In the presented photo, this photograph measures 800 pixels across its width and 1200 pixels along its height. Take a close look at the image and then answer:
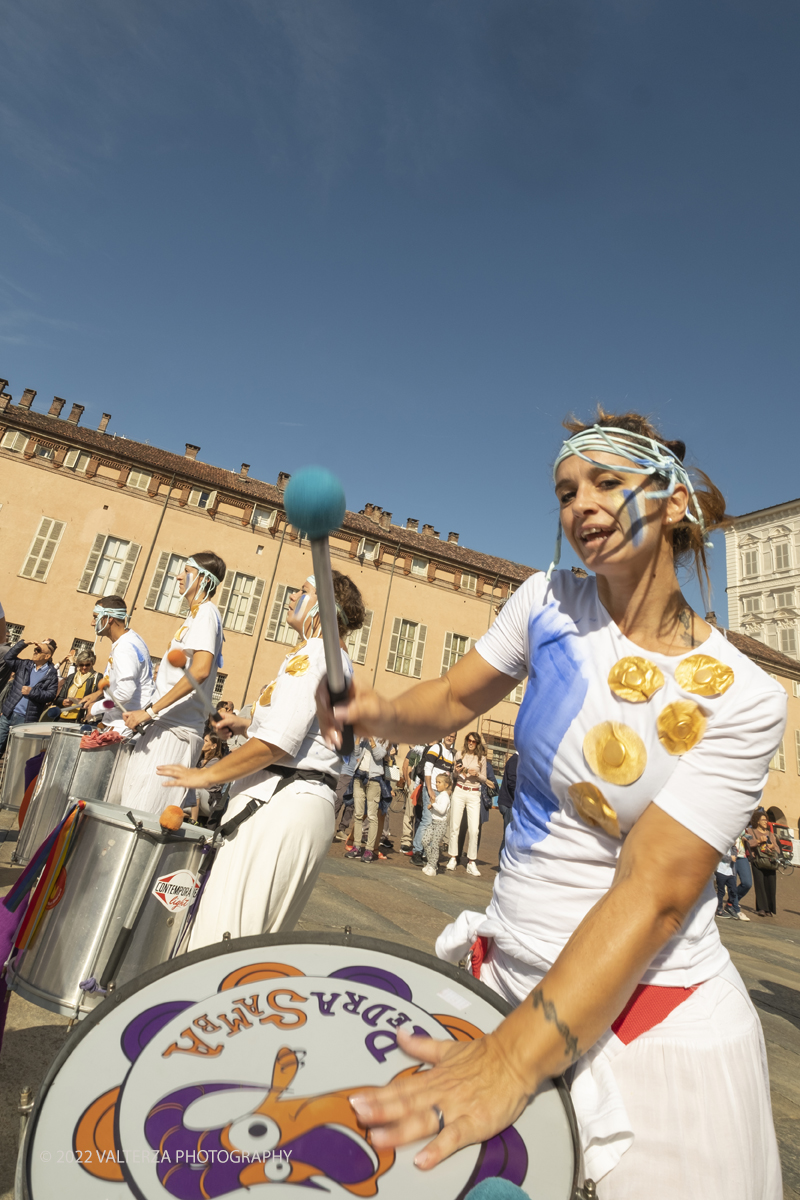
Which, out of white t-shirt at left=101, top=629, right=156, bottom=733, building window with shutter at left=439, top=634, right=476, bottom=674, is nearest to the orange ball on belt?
white t-shirt at left=101, top=629, right=156, bottom=733

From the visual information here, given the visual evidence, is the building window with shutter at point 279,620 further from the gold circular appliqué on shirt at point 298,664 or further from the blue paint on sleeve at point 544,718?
the blue paint on sleeve at point 544,718

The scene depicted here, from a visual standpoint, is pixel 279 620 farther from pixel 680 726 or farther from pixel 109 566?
pixel 680 726

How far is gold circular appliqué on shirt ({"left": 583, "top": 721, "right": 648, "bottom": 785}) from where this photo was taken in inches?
46.2

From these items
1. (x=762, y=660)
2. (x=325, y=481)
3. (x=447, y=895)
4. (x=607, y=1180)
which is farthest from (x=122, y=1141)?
(x=762, y=660)

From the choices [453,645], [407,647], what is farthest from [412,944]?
[453,645]

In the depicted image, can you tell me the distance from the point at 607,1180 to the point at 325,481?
3.47ft

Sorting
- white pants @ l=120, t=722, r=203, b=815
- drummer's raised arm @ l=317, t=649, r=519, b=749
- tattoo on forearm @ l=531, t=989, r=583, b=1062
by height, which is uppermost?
drummer's raised arm @ l=317, t=649, r=519, b=749

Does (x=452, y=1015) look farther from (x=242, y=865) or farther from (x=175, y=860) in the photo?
(x=175, y=860)

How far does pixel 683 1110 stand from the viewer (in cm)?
98

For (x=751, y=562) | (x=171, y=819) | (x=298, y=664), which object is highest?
(x=751, y=562)

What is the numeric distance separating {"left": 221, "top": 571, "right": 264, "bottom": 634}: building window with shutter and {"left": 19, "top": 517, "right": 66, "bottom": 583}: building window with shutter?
6.52 meters

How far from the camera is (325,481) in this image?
0.99 metres

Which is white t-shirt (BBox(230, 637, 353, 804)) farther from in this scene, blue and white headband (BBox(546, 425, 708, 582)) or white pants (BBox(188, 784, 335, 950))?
blue and white headband (BBox(546, 425, 708, 582))

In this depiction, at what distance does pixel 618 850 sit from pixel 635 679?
0.30 m
